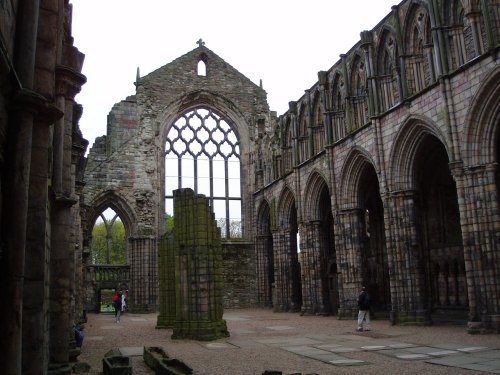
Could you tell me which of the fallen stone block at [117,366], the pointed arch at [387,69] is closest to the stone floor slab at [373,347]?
the fallen stone block at [117,366]

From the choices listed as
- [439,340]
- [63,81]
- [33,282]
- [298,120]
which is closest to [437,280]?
[439,340]

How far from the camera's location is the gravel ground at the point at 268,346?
7.90m

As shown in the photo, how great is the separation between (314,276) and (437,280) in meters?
5.31

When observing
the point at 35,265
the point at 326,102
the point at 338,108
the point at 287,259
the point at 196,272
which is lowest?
the point at 35,265

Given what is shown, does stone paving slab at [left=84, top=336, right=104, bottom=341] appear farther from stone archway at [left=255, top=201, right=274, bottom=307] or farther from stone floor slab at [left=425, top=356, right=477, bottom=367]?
stone archway at [left=255, top=201, right=274, bottom=307]

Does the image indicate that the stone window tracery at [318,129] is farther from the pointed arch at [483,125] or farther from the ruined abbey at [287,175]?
the pointed arch at [483,125]

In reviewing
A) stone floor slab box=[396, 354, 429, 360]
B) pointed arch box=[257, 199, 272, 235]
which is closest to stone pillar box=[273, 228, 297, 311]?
pointed arch box=[257, 199, 272, 235]

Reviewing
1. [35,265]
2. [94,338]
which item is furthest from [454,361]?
[94,338]

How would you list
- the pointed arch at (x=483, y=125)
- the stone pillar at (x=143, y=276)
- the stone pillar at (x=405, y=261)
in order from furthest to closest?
1. the stone pillar at (x=143, y=276)
2. the stone pillar at (x=405, y=261)
3. the pointed arch at (x=483, y=125)

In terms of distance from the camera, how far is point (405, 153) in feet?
52.5

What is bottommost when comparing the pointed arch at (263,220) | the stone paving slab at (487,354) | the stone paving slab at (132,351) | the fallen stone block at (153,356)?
the stone paving slab at (132,351)

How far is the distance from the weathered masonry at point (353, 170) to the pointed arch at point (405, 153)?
1.5 inches

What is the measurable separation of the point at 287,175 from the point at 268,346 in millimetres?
14307

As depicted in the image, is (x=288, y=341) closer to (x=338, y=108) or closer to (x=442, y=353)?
(x=442, y=353)
